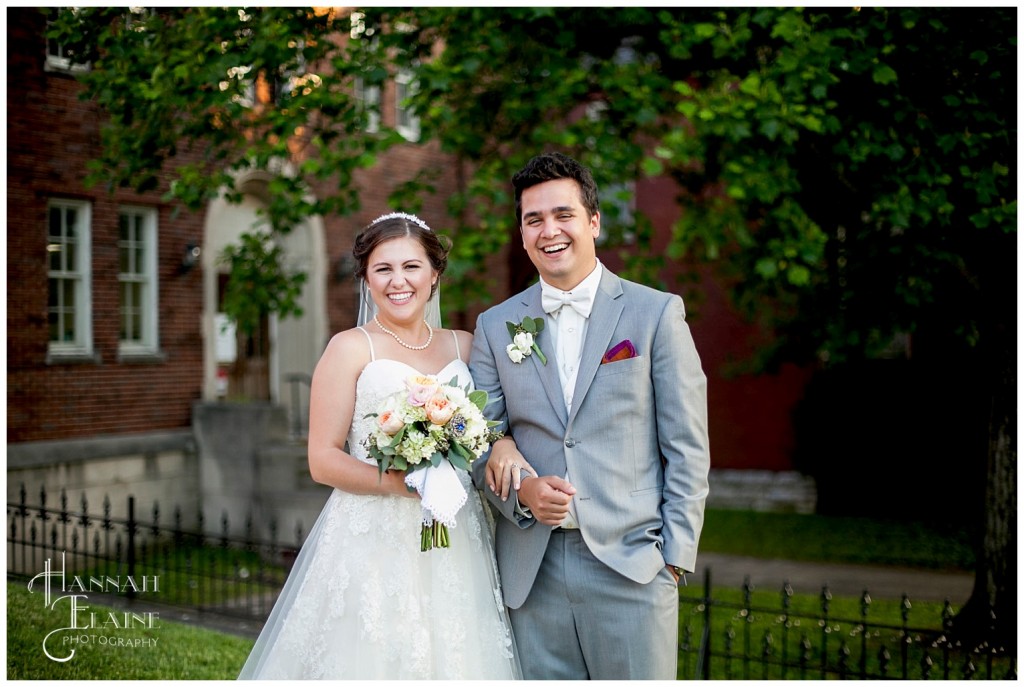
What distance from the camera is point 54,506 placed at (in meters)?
11.6

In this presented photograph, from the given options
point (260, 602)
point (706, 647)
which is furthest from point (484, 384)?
point (260, 602)

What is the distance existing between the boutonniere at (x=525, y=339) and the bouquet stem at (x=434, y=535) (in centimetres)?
74

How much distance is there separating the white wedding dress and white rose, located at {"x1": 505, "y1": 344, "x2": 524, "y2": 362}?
33cm

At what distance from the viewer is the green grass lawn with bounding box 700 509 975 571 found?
11664 millimetres

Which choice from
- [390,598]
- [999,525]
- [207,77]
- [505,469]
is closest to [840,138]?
[999,525]

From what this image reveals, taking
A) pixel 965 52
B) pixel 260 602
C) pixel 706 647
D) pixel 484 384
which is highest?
pixel 965 52

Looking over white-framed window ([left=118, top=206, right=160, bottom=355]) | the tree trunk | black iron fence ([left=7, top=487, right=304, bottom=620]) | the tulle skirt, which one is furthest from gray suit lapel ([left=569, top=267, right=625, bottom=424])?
white-framed window ([left=118, top=206, right=160, bottom=355])

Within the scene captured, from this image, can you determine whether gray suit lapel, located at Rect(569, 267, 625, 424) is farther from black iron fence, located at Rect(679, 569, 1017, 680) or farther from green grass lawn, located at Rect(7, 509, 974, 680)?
green grass lawn, located at Rect(7, 509, 974, 680)

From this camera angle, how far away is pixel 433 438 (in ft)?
11.7

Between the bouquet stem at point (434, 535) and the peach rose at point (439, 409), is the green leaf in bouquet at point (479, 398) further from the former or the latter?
the bouquet stem at point (434, 535)

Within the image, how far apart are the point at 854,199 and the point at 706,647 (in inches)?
148

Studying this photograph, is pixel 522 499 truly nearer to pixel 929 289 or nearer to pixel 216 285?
pixel 929 289

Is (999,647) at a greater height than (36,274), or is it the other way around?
(36,274)

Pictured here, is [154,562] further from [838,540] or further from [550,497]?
[838,540]
